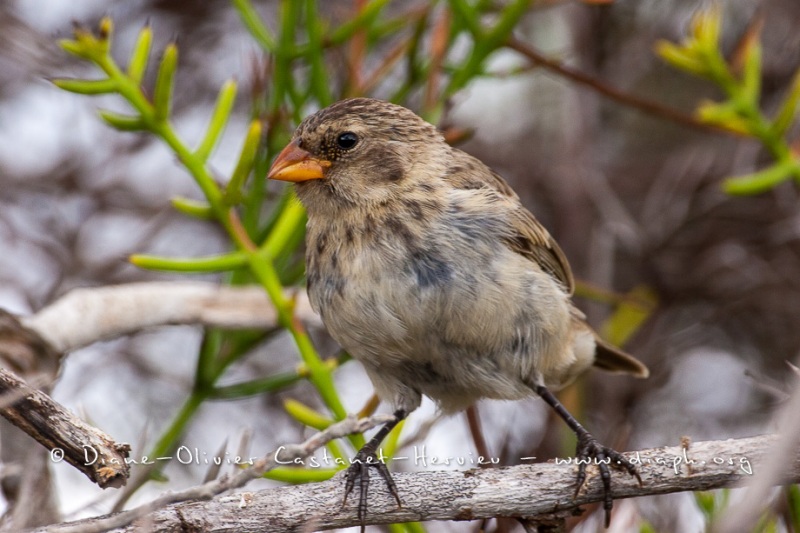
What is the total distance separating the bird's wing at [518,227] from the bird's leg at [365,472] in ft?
2.87

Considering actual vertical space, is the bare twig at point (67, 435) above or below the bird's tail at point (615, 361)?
below

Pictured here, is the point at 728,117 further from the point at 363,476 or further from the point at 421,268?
the point at 363,476

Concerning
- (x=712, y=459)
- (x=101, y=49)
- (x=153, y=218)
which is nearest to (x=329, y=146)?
(x=101, y=49)

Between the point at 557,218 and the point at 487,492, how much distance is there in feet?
10.4

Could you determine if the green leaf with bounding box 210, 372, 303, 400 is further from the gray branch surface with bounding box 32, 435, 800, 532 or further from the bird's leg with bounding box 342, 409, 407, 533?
the gray branch surface with bounding box 32, 435, 800, 532

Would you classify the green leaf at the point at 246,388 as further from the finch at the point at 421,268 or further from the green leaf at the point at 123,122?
the green leaf at the point at 123,122

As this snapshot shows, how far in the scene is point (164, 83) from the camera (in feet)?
11.8

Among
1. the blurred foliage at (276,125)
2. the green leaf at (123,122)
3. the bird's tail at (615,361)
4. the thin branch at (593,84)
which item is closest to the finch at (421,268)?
the blurred foliage at (276,125)

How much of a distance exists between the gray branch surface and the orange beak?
1.24 m

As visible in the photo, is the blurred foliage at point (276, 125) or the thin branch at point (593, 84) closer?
the blurred foliage at point (276, 125)

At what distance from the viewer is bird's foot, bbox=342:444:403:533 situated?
2.98 meters

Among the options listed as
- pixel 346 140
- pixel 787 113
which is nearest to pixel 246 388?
pixel 346 140

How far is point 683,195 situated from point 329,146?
8.74 feet

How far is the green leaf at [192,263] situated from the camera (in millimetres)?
3580
